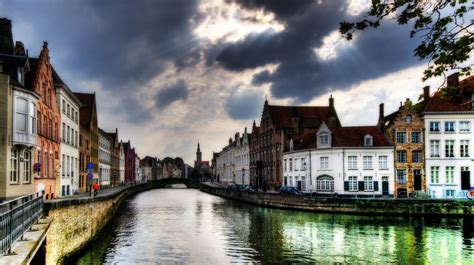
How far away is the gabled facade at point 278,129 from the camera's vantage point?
6894cm

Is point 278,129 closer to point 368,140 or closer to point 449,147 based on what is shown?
point 368,140

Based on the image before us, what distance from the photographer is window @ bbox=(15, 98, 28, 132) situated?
82.1 ft

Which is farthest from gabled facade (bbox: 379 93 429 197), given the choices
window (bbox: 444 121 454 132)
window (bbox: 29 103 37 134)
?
window (bbox: 29 103 37 134)

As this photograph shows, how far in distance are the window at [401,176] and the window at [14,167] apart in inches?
1716

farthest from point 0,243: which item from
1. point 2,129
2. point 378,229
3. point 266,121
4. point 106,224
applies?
point 266,121

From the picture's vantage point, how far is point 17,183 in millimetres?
25016

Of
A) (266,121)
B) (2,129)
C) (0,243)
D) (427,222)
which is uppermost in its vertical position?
(266,121)

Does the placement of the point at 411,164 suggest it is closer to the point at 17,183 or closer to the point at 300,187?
the point at 300,187

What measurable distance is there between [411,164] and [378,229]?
71.9 feet

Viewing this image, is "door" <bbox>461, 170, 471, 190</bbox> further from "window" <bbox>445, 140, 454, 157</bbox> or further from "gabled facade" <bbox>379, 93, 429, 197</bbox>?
"gabled facade" <bbox>379, 93, 429, 197</bbox>

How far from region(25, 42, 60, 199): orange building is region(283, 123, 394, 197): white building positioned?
32.2 meters

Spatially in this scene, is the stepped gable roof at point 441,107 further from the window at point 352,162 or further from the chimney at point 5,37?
the chimney at point 5,37

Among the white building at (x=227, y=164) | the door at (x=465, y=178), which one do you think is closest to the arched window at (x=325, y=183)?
the door at (x=465, y=178)

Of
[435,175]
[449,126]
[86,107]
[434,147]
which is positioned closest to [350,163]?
[435,175]
